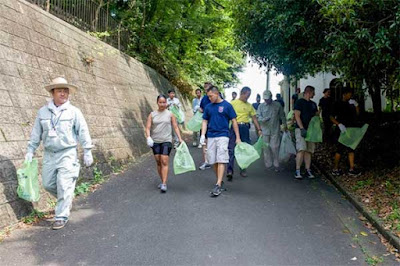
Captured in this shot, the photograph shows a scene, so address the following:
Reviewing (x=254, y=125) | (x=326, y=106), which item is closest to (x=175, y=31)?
(x=326, y=106)

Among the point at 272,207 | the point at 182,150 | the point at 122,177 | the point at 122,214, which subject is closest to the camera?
the point at 122,214

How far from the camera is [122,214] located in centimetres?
562

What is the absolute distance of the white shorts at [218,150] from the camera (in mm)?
6731

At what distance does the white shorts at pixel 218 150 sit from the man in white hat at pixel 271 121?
232 cm

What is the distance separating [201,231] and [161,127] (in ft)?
8.48

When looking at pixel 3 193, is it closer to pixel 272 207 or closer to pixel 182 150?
pixel 182 150

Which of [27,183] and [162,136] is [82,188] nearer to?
[162,136]

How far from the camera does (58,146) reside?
506 centimetres

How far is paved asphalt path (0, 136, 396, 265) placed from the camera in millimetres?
4129

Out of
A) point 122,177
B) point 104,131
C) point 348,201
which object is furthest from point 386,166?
point 104,131

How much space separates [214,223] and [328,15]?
140 inches

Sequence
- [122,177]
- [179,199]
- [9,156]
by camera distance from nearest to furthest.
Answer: [9,156], [179,199], [122,177]

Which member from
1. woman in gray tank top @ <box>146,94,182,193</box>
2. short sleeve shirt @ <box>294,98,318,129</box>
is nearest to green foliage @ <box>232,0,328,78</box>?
short sleeve shirt @ <box>294,98,318,129</box>

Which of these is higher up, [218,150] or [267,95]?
[267,95]
